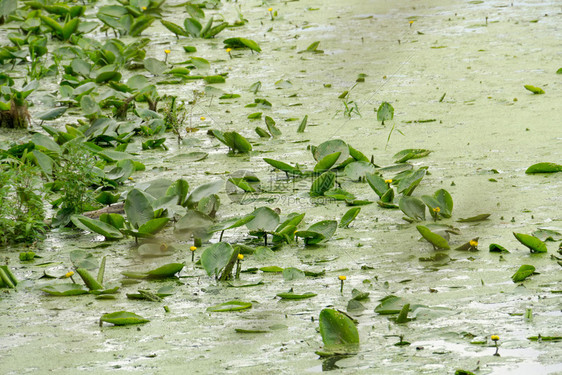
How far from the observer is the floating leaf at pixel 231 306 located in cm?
209

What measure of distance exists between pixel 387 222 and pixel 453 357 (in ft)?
A: 3.01

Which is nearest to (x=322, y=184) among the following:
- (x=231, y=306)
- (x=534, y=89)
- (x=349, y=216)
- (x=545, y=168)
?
(x=349, y=216)

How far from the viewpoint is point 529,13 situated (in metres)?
5.27

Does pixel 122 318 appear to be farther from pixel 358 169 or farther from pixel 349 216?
pixel 358 169

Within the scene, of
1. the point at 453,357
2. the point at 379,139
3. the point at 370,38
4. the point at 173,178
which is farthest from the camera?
the point at 370,38

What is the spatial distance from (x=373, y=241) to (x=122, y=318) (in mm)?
871

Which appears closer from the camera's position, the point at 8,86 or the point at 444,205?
the point at 444,205

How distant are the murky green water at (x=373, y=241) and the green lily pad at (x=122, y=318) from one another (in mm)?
20

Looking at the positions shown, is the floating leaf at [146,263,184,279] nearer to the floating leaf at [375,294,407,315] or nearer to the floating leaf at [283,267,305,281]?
the floating leaf at [283,267,305,281]

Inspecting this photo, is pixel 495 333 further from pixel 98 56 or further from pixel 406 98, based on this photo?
pixel 98 56

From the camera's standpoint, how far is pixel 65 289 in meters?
2.27

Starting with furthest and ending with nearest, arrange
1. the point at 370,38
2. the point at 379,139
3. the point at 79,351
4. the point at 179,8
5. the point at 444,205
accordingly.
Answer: the point at 179,8
the point at 370,38
the point at 379,139
the point at 444,205
the point at 79,351

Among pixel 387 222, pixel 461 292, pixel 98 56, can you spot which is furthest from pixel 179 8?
pixel 461 292

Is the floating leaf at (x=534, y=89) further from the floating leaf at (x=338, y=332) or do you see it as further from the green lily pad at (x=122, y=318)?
the green lily pad at (x=122, y=318)
